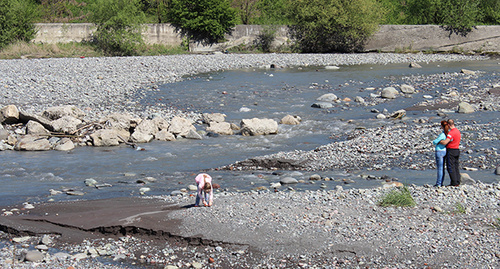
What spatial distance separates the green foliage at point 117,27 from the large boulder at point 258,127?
2690cm

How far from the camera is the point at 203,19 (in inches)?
1831

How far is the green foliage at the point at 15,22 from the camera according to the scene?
128 ft

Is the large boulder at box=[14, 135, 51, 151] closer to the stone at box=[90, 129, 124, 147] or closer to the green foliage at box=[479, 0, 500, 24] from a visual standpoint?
the stone at box=[90, 129, 124, 147]

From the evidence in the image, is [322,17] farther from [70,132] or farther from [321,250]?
[321,250]

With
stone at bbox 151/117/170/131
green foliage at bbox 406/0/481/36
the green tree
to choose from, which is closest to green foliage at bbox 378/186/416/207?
stone at bbox 151/117/170/131

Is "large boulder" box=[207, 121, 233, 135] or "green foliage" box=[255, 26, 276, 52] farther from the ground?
"green foliage" box=[255, 26, 276, 52]

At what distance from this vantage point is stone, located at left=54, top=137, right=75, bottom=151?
578 inches

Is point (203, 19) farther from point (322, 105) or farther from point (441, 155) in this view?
point (441, 155)

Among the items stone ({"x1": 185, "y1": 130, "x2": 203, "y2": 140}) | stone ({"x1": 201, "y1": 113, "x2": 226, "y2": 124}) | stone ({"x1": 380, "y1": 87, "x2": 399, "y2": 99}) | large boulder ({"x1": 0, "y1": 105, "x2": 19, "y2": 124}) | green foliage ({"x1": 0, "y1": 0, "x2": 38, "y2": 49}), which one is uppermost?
green foliage ({"x1": 0, "y1": 0, "x2": 38, "y2": 49})

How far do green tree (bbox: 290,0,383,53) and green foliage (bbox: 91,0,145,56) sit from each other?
603 inches

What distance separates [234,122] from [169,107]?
147 inches

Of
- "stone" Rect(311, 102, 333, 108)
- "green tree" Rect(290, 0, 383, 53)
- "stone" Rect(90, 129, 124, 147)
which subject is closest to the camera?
"stone" Rect(90, 129, 124, 147)

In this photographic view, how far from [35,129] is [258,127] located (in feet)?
23.4

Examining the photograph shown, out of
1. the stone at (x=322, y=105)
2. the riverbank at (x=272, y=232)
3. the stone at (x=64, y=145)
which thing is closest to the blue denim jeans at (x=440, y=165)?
the riverbank at (x=272, y=232)
